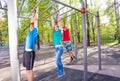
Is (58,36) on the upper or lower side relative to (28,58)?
upper

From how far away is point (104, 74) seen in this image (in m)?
6.09

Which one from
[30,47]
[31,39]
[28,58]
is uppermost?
[31,39]

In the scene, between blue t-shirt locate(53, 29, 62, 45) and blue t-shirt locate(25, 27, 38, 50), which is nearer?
blue t-shirt locate(25, 27, 38, 50)

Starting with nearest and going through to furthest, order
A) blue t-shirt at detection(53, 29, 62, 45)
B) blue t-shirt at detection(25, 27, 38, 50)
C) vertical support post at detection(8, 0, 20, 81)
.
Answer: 1. vertical support post at detection(8, 0, 20, 81)
2. blue t-shirt at detection(25, 27, 38, 50)
3. blue t-shirt at detection(53, 29, 62, 45)

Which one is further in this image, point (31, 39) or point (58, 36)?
point (58, 36)

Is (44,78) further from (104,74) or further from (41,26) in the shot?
(41,26)

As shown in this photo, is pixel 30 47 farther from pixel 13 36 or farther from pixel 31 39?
pixel 13 36

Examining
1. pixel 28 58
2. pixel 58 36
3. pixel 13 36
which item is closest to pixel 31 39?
pixel 28 58

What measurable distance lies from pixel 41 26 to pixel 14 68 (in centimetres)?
1546

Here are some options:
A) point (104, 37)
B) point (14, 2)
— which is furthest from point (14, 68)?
point (104, 37)

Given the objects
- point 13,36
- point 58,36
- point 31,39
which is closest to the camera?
point 13,36

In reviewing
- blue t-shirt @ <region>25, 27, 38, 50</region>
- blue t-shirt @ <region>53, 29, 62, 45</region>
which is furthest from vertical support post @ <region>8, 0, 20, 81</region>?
blue t-shirt @ <region>53, 29, 62, 45</region>

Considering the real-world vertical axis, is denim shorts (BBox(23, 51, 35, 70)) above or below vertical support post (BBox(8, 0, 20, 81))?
below

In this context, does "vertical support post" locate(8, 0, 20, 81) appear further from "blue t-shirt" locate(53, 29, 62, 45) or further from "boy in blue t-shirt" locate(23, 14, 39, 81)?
"blue t-shirt" locate(53, 29, 62, 45)
